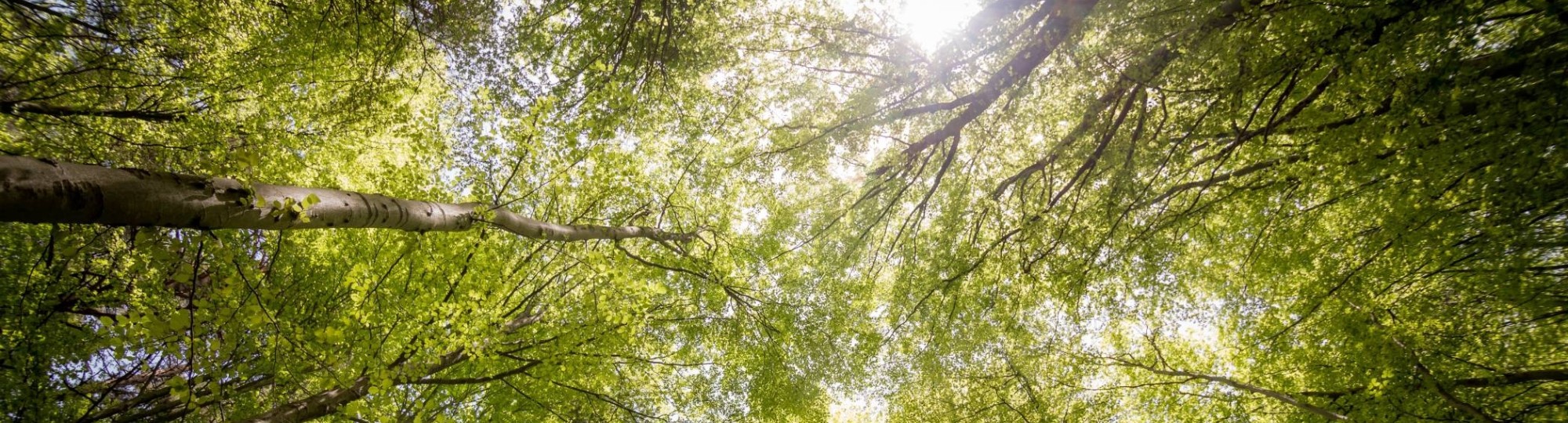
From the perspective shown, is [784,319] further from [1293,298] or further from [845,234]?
[1293,298]

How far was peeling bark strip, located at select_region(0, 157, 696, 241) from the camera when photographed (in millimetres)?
1610

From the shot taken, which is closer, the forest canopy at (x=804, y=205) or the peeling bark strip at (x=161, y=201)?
the peeling bark strip at (x=161, y=201)

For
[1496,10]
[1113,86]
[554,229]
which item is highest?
[1113,86]

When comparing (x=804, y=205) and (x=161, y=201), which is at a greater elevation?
(x=804, y=205)

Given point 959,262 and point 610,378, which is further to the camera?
point 959,262

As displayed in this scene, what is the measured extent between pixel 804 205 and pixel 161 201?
27.1 feet

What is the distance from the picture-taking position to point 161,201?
1980 mm

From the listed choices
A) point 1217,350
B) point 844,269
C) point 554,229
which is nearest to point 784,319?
point 844,269

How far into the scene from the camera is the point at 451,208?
418 centimetres

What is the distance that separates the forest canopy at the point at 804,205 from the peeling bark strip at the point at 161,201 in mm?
41

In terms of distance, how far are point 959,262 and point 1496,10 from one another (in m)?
5.47

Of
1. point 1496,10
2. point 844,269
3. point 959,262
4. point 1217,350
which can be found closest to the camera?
point 1496,10

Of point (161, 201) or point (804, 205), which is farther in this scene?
point (804, 205)

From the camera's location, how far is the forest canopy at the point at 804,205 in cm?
421
